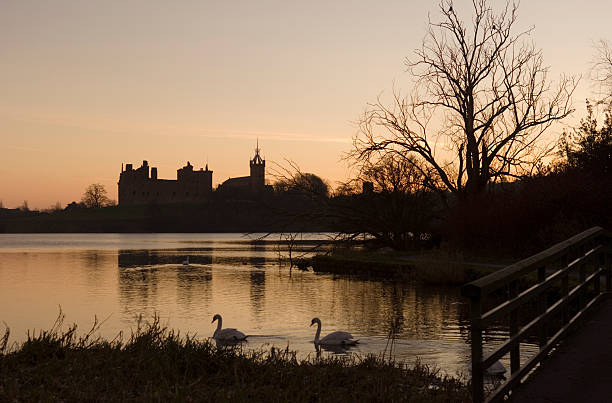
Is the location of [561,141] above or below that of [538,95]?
below

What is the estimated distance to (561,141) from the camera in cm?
3538

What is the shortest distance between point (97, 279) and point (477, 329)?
113 feet

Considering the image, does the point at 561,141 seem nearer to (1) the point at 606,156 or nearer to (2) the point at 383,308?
(1) the point at 606,156

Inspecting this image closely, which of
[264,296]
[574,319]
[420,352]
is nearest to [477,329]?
[574,319]

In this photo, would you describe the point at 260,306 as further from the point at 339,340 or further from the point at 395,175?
the point at 395,175

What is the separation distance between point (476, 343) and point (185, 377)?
157 inches

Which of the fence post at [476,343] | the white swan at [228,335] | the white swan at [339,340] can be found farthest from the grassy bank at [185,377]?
the white swan at [228,335]

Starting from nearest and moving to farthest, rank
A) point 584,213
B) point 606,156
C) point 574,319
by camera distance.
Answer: point 574,319 < point 584,213 < point 606,156

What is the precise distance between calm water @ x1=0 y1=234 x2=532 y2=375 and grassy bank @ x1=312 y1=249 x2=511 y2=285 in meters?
0.82

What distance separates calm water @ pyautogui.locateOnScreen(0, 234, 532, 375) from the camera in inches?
678

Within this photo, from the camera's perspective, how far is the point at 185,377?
8102 millimetres

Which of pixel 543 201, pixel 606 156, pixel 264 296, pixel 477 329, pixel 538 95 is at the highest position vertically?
pixel 538 95

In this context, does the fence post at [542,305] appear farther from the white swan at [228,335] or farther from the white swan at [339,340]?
the white swan at [228,335]

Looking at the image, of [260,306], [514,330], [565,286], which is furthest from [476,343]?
[260,306]
